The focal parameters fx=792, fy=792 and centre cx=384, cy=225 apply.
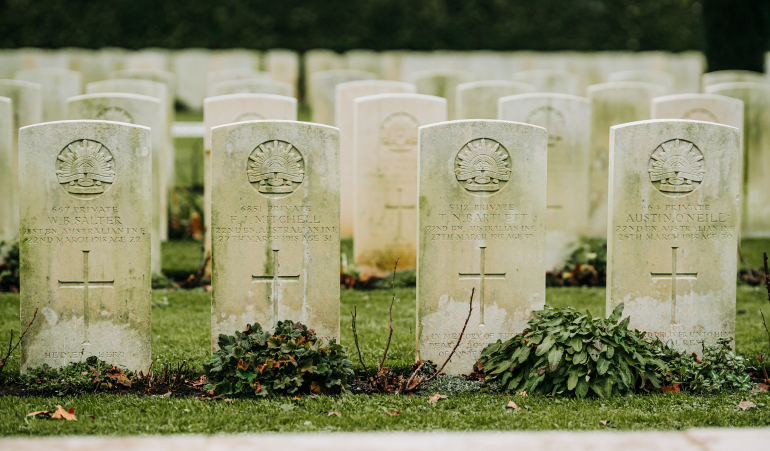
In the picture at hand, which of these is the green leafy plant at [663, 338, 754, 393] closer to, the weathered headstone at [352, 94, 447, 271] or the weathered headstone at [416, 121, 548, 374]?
the weathered headstone at [416, 121, 548, 374]

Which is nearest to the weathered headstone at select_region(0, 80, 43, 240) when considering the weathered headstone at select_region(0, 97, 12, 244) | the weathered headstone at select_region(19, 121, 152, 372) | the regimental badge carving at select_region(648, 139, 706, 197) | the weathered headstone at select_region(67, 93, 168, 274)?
the weathered headstone at select_region(0, 97, 12, 244)

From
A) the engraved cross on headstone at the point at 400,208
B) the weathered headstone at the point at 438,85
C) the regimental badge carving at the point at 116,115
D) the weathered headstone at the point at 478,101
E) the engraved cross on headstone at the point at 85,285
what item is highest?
the weathered headstone at the point at 438,85

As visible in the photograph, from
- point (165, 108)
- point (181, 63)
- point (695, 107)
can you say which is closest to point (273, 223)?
point (165, 108)

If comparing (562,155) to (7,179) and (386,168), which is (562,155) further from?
(7,179)

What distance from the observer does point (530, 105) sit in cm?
800

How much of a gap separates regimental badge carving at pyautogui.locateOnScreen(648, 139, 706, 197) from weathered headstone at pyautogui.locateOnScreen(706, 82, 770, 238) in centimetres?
470

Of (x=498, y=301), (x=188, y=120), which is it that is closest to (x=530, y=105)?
(x=498, y=301)

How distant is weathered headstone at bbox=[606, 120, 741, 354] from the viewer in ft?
17.5

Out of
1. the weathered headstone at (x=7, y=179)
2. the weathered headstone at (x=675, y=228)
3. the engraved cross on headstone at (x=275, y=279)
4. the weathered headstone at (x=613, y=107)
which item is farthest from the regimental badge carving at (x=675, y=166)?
the weathered headstone at (x=7, y=179)

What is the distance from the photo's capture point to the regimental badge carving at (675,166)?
5.32m

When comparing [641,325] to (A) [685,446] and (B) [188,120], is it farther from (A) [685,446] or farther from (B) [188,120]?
(B) [188,120]

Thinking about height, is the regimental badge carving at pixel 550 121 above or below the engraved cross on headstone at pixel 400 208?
above

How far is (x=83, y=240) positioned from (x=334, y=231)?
1591 millimetres

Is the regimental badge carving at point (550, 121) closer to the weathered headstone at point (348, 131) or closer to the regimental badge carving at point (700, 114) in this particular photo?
the regimental badge carving at point (700, 114)
